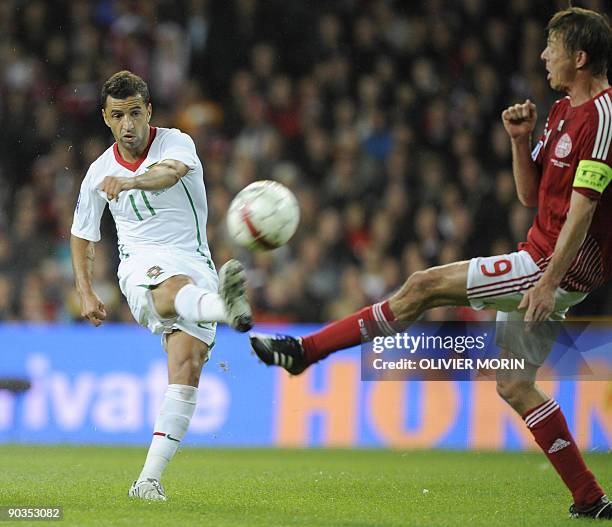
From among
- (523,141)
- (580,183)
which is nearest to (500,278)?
(580,183)

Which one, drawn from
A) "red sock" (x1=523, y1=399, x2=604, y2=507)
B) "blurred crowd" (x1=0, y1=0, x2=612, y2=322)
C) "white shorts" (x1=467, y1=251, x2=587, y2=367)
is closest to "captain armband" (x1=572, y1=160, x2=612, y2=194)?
"white shorts" (x1=467, y1=251, x2=587, y2=367)

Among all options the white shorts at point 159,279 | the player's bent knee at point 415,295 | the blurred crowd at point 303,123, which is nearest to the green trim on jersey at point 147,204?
the white shorts at point 159,279

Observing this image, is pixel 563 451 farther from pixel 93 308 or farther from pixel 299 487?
pixel 93 308

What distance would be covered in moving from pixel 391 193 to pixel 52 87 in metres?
4.46

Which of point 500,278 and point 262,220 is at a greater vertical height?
point 262,220

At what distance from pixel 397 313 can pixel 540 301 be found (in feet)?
2.08

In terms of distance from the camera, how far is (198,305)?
5.75 meters

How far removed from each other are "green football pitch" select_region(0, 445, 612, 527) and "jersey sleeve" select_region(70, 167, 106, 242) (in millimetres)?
1400

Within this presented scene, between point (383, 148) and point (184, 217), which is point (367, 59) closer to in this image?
point (383, 148)

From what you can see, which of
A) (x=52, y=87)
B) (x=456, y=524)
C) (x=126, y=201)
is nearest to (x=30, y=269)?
(x=52, y=87)

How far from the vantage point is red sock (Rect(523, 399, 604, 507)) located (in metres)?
5.54

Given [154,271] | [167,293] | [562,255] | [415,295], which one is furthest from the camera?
[154,271]

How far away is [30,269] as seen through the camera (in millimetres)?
12367

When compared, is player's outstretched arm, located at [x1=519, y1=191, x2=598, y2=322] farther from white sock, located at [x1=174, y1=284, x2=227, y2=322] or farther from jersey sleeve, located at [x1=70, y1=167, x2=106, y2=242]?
jersey sleeve, located at [x1=70, y1=167, x2=106, y2=242]
